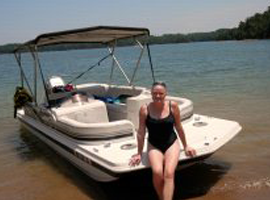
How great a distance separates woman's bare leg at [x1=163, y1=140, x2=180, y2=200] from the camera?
174 inches

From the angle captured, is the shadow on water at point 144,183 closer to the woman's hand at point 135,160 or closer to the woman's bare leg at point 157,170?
the woman's hand at point 135,160

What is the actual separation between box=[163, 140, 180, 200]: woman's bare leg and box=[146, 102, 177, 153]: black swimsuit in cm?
8

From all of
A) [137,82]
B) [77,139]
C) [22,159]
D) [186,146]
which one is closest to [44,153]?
[22,159]

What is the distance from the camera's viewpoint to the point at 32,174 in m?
6.86

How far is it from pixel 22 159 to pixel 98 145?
9.76 ft

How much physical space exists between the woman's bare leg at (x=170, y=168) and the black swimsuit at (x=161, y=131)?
Result: 0.08 m

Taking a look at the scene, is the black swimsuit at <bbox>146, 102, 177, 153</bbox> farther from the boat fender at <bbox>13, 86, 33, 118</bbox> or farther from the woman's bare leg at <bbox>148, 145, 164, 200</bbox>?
the boat fender at <bbox>13, 86, 33, 118</bbox>

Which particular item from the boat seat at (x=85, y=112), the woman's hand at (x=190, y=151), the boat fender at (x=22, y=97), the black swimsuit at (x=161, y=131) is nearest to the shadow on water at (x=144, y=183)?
the black swimsuit at (x=161, y=131)

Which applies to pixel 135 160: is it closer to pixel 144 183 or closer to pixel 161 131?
pixel 161 131

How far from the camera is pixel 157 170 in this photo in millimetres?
4484

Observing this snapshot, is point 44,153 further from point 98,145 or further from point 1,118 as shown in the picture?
point 1,118

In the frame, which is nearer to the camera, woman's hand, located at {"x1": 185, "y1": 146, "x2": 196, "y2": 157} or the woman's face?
the woman's face

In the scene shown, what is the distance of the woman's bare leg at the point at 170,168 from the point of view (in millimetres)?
4426

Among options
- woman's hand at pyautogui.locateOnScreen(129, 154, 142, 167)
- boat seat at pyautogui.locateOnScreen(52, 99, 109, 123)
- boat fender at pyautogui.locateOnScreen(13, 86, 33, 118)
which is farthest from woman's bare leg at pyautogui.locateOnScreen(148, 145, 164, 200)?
boat fender at pyautogui.locateOnScreen(13, 86, 33, 118)
